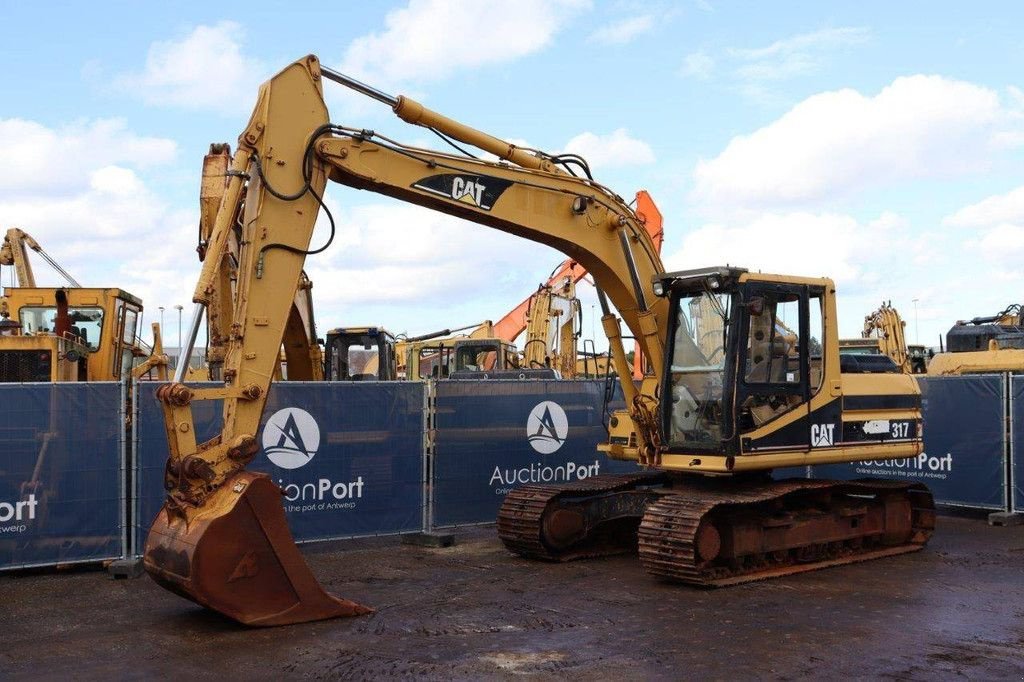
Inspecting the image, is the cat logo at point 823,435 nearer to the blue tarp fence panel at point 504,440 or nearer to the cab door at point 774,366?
the cab door at point 774,366

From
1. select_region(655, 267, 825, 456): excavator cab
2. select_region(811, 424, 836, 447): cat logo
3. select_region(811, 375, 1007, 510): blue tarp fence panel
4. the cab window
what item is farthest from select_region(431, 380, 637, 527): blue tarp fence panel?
the cab window

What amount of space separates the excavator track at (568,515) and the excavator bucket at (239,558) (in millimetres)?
3165

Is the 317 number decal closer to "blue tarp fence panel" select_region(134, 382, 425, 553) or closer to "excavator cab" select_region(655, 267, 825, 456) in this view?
"excavator cab" select_region(655, 267, 825, 456)

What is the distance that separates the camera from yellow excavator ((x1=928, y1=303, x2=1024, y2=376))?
19719 millimetres

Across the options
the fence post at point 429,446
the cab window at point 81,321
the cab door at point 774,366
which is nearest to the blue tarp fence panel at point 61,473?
the cab window at point 81,321

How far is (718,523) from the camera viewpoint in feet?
32.2

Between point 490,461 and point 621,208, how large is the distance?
157 inches

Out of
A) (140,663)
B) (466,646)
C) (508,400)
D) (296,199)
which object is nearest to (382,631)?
(466,646)

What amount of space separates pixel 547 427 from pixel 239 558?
253 inches

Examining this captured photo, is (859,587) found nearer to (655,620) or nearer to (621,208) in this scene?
(655,620)

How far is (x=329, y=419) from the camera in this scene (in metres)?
11.7

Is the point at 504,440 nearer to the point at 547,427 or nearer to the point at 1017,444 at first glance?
the point at 547,427

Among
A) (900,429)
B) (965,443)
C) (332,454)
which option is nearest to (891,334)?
(965,443)

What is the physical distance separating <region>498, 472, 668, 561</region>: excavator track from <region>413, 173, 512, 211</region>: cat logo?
3269 millimetres
